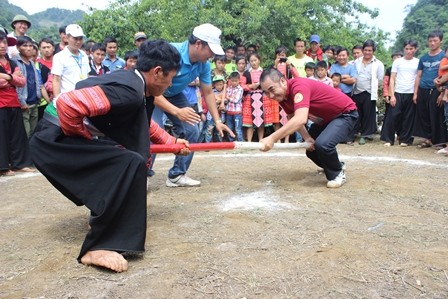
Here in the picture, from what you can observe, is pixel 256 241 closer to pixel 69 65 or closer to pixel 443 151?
pixel 69 65

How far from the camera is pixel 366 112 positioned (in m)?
8.62

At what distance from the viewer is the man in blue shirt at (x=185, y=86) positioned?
170 inches

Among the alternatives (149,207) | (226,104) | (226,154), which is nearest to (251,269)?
(149,207)

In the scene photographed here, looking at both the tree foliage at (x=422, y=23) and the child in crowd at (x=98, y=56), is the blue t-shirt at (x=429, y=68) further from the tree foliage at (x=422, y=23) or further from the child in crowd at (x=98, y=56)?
the tree foliage at (x=422, y=23)

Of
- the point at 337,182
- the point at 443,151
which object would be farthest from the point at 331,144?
the point at 443,151

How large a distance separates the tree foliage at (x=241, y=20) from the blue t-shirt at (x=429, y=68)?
572 centimetres

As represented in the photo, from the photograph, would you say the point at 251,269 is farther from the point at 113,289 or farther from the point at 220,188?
the point at 220,188

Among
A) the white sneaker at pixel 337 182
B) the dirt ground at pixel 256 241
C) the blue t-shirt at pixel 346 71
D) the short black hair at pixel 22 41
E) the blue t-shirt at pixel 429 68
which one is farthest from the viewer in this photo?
the blue t-shirt at pixel 346 71

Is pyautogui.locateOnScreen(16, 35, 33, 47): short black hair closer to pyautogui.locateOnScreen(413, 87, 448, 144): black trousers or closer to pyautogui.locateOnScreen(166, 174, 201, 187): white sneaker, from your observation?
pyautogui.locateOnScreen(166, 174, 201, 187): white sneaker

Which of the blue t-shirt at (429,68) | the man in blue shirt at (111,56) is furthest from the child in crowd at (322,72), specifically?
the man in blue shirt at (111,56)

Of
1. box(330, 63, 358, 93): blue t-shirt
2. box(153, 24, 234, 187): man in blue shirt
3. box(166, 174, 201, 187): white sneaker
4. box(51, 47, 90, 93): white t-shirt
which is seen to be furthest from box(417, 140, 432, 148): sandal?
box(51, 47, 90, 93): white t-shirt

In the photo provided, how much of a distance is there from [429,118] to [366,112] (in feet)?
3.70

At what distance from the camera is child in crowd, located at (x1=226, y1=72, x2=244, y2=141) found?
845 cm

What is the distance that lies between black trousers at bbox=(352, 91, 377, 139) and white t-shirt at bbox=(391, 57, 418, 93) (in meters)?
0.58
